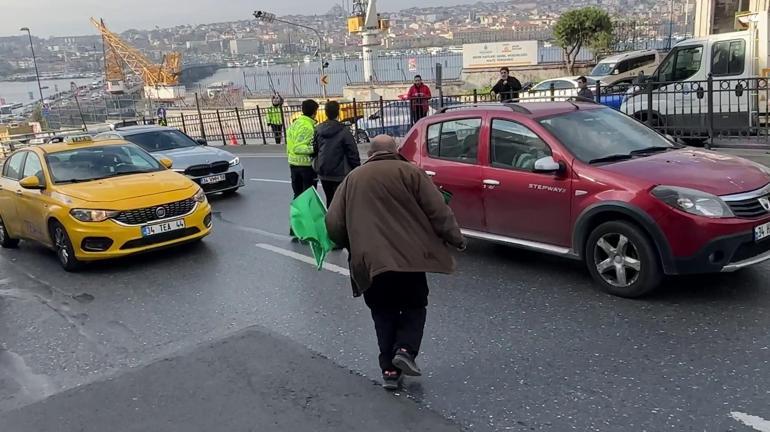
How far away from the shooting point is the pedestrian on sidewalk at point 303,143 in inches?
324

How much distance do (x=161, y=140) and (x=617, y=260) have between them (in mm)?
10216

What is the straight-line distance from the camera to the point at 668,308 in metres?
5.21

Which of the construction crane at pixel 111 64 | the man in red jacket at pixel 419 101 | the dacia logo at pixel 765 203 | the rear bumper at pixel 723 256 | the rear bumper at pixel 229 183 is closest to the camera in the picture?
the rear bumper at pixel 723 256

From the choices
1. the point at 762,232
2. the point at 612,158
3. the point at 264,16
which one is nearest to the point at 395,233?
the point at 612,158

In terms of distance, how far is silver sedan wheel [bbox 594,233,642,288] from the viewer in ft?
17.7

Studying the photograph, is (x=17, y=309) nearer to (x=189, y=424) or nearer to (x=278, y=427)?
(x=189, y=424)

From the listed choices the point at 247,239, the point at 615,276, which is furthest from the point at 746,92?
the point at 247,239

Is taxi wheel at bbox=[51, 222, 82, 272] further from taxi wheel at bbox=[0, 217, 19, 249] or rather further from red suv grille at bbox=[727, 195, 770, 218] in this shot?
red suv grille at bbox=[727, 195, 770, 218]

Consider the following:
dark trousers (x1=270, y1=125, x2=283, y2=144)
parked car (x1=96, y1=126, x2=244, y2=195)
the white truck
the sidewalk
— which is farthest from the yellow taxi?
dark trousers (x1=270, y1=125, x2=283, y2=144)

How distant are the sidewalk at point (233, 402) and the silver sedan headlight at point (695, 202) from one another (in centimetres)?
266

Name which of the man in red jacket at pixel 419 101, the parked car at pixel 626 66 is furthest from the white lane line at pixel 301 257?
the parked car at pixel 626 66

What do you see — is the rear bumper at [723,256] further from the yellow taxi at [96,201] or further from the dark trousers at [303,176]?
the yellow taxi at [96,201]

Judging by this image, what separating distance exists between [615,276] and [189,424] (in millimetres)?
3587

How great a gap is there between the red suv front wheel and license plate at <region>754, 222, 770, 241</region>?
751 millimetres
